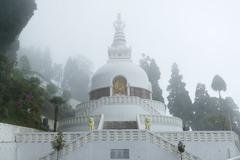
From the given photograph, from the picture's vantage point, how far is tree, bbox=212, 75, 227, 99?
1689 inches

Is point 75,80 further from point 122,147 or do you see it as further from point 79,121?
point 122,147

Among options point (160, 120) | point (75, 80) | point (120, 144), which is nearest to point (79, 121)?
point (160, 120)

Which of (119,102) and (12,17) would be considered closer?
(12,17)

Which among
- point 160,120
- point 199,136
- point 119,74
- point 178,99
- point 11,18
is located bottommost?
point 199,136

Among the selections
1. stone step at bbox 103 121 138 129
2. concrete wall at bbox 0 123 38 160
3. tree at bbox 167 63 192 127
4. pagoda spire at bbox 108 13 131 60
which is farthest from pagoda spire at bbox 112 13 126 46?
concrete wall at bbox 0 123 38 160

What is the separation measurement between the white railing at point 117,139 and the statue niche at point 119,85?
12.9 metres

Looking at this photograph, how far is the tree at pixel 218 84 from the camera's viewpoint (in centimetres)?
4291

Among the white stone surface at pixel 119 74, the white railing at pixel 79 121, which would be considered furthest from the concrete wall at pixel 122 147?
the white stone surface at pixel 119 74

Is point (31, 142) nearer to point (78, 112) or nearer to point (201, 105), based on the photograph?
point (78, 112)

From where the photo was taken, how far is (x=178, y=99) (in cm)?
4562

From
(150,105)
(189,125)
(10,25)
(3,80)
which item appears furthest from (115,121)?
(189,125)

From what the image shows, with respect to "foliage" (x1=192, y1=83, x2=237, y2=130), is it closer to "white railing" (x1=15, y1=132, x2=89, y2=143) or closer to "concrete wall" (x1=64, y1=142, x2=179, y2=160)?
"concrete wall" (x1=64, y1=142, x2=179, y2=160)

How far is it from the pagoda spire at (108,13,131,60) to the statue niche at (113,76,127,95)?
6.01 m

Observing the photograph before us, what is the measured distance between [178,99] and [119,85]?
14734mm
